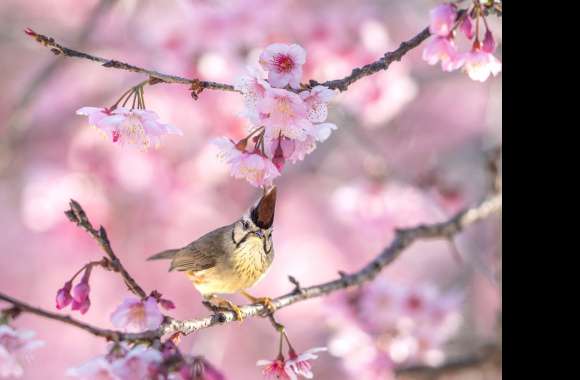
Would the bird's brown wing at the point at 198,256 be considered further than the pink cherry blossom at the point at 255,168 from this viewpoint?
Yes

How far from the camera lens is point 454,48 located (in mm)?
1742

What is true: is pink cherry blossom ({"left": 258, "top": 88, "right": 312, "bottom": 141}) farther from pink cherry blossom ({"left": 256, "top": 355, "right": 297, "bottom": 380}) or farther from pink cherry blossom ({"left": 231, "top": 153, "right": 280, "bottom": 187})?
pink cherry blossom ({"left": 256, "top": 355, "right": 297, "bottom": 380})

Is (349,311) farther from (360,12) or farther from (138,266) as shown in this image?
(138,266)

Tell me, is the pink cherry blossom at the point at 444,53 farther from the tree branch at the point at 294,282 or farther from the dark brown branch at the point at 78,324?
the dark brown branch at the point at 78,324

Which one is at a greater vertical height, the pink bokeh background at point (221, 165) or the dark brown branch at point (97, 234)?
the pink bokeh background at point (221, 165)

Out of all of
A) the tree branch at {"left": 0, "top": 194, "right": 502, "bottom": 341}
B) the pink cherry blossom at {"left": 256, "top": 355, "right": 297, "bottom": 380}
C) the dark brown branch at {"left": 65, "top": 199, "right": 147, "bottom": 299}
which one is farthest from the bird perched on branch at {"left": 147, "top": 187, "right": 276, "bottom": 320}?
the dark brown branch at {"left": 65, "top": 199, "right": 147, "bottom": 299}

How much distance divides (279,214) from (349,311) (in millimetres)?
2865

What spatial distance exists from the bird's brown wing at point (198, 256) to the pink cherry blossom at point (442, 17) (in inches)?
38.2

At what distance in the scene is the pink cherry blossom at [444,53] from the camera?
1.73m

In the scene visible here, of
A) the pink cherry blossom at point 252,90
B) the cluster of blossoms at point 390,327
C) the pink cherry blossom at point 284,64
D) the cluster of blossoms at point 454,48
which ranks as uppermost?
the cluster of blossoms at point 390,327

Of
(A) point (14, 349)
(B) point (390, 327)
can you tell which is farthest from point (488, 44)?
(B) point (390, 327)

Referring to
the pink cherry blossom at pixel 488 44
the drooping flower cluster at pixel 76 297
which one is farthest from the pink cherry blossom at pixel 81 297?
the pink cherry blossom at pixel 488 44

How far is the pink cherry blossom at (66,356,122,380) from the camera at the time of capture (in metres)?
1.44
